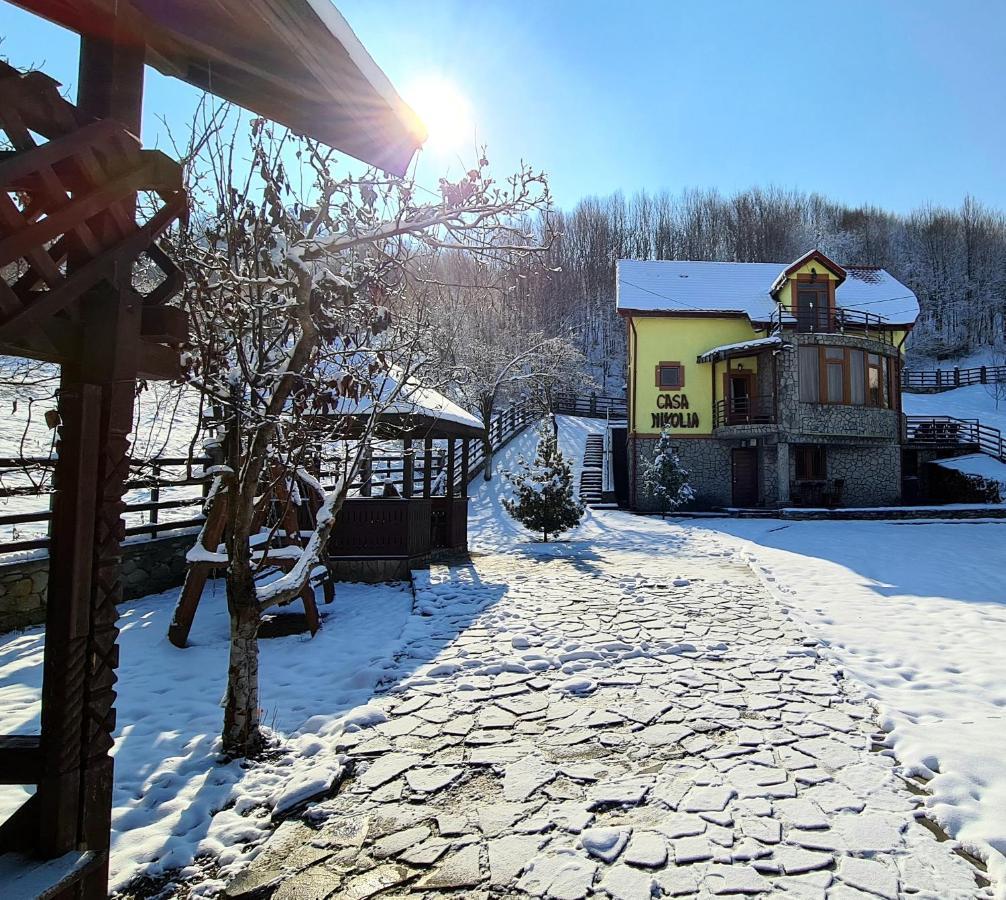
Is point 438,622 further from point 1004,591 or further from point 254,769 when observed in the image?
point 1004,591

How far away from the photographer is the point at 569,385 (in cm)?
3603

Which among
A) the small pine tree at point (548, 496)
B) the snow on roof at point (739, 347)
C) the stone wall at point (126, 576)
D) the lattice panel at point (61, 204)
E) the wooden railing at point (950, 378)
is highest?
the wooden railing at point (950, 378)

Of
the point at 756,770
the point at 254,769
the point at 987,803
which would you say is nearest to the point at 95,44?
the point at 254,769

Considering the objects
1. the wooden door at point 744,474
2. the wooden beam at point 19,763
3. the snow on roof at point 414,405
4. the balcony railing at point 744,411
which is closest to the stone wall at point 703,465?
the wooden door at point 744,474

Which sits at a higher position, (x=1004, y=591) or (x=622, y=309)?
(x=622, y=309)

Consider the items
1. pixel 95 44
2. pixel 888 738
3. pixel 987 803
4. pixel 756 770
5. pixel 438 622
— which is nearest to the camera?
pixel 95 44

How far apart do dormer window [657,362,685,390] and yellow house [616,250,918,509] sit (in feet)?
0.13

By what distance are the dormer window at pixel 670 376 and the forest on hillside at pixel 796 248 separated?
18.4 meters

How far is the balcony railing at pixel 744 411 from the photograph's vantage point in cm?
2184

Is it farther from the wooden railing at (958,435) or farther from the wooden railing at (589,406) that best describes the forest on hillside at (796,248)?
the wooden railing at (958,435)

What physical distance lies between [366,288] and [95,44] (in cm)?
275

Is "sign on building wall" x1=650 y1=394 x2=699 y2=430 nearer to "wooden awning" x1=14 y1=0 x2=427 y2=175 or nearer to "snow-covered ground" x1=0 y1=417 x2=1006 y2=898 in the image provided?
"snow-covered ground" x1=0 y1=417 x2=1006 y2=898

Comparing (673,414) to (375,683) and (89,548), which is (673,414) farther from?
(89,548)

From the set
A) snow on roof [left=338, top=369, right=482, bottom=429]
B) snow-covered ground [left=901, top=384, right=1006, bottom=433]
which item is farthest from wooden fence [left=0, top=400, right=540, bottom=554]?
snow-covered ground [left=901, top=384, right=1006, bottom=433]
